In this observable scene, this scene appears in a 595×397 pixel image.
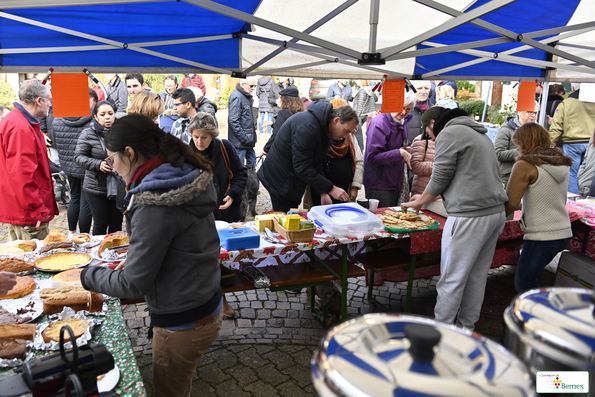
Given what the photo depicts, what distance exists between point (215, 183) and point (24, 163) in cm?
165

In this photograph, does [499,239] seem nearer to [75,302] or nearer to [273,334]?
[273,334]

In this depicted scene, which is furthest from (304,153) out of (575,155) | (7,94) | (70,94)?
(7,94)

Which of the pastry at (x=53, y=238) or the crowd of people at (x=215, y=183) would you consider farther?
the pastry at (x=53, y=238)

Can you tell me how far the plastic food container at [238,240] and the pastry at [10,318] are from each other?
1.27 m

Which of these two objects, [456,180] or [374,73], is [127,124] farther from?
[374,73]

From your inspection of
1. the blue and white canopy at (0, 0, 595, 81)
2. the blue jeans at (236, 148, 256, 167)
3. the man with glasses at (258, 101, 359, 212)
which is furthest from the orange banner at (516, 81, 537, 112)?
the blue jeans at (236, 148, 256, 167)

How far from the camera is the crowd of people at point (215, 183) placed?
5.81 feet

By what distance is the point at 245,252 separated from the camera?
3.05 metres

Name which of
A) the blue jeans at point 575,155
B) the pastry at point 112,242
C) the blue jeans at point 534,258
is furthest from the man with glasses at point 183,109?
the blue jeans at point 575,155

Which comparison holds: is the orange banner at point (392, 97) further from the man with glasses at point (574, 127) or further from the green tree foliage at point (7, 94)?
the green tree foliage at point (7, 94)

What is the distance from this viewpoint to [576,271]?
4266mm

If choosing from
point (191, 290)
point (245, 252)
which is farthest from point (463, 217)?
point (191, 290)

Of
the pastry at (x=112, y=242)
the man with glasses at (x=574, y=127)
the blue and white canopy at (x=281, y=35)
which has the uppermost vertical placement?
the blue and white canopy at (x=281, y=35)

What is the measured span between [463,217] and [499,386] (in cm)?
257
